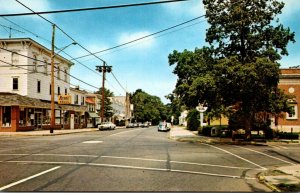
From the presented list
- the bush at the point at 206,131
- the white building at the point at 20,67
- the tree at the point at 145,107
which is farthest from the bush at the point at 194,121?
the tree at the point at 145,107

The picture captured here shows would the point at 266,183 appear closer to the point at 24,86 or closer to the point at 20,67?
the point at 24,86

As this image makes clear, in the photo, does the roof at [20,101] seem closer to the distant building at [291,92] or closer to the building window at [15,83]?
the building window at [15,83]

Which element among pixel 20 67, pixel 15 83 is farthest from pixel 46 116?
pixel 20 67

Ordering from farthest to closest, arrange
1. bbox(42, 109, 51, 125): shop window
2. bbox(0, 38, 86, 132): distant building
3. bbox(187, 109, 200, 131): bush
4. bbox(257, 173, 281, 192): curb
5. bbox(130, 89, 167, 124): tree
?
bbox(130, 89, 167, 124): tree → bbox(187, 109, 200, 131): bush → bbox(42, 109, 51, 125): shop window → bbox(0, 38, 86, 132): distant building → bbox(257, 173, 281, 192): curb

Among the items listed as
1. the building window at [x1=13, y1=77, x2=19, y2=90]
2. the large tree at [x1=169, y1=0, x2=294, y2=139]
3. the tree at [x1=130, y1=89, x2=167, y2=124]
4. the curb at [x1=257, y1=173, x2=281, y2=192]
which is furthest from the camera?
the tree at [x1=130, y1=89, x2=167, y2=124]

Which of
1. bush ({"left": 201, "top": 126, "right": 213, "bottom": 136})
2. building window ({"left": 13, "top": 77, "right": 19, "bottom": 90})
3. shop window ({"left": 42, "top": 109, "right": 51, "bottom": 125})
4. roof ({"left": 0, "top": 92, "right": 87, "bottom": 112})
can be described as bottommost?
bush ({"left": 201, "top": 126, "right": 213, "bottom": 136})

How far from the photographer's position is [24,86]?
46750 mm

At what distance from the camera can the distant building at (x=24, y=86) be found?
42.7 m

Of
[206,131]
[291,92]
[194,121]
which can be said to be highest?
[291,92]

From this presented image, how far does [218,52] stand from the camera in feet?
97.3

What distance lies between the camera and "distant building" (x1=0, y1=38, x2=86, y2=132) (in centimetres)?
4266

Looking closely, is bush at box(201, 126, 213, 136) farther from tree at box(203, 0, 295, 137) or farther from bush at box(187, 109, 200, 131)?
bush at box(187, 109, 200, 131)

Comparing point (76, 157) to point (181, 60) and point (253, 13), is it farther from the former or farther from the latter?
point (181, 60)

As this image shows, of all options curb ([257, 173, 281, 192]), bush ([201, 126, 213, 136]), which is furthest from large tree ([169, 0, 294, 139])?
curb ([257, 173, 281, 192])
